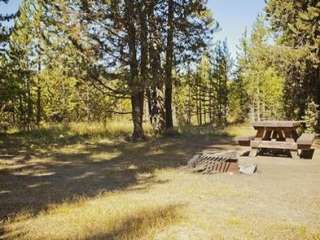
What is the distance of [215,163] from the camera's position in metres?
10.4

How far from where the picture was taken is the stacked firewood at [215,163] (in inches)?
403

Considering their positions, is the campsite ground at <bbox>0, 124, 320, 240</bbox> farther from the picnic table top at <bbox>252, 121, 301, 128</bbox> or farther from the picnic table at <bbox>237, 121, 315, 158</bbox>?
the picnic table top at <bbox>252, 121, 301, 128</bbox>

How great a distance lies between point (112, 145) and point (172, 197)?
925 cm

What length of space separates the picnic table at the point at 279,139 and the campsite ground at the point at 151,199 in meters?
0.55

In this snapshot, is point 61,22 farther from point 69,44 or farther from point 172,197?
point 172,197

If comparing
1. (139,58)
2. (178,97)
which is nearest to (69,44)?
(139,58)

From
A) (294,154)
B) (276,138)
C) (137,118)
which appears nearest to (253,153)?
(294,154)

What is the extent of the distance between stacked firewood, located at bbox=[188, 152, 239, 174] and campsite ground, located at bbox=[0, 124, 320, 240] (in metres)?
0.39

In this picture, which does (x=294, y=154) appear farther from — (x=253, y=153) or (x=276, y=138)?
(x=276, y=138)

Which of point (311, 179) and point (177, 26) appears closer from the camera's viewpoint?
point (311, 179)

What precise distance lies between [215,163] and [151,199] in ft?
11.4

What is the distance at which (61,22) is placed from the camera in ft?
55.5

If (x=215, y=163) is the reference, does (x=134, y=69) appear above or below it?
above

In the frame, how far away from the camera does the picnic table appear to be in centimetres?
1294
